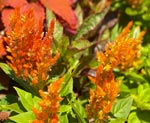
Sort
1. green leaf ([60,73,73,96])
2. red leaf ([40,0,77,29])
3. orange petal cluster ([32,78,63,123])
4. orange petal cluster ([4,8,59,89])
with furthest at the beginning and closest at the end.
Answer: red leaf ([40,0,77,29]) → green leaf ([60,73,73,96]) → orange petal cluster ([4,8,59,89]) → orange petal cluster ([32,78,63,123])

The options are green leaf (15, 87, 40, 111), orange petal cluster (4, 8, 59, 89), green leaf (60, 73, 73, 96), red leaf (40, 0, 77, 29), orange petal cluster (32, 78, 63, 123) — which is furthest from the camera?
red leaf (40, 0, 77, 29)

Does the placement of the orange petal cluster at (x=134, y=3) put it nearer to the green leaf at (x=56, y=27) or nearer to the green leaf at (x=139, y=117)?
the green leaf at (x=56, y=27)

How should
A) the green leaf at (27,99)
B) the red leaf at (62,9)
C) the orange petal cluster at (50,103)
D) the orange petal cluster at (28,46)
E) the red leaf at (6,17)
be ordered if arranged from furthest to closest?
the red leaf at (62,9)
the red leaf at (6,17)
the green leaf at (27,99)
the orange petal cluster at (28,46)
the orange petal cluster at (50,103)

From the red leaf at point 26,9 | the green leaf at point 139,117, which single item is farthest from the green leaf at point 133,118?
the red leaf at point 26,9

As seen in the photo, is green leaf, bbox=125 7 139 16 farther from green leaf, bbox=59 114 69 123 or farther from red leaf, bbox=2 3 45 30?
green leaf, bbox=59 114 69 123

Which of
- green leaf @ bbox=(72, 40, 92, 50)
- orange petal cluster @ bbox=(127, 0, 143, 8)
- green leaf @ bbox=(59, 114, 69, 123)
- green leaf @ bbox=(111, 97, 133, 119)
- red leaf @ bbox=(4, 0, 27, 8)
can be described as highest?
red leaf @ bbox=(4, 0, 27, 8)

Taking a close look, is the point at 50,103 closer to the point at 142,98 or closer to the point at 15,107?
the point at 15,107

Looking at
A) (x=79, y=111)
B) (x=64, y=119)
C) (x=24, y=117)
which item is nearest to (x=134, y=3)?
(x=79, y=111)

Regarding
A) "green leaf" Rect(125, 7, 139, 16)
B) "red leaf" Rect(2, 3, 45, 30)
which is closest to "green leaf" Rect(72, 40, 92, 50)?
"red leaf" Rect(2, 3, 45, 30)
